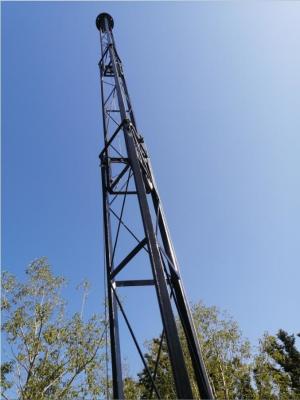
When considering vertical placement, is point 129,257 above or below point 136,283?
above

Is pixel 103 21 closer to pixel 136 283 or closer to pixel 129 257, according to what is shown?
pixel 129 257

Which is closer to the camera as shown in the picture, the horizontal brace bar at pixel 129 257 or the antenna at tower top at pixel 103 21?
the horizontal brace bar at pixel 129 257

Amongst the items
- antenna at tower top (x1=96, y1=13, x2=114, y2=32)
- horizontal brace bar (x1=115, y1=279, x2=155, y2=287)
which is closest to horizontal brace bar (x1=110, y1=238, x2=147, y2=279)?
horizontal brace bar (x1=115, y1=279, x2=155, y2=287)

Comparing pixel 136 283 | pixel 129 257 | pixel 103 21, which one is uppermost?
pixel 103 21

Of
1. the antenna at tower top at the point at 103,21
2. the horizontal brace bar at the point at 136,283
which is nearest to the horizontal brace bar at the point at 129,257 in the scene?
the horizontal brace bar at the point at 136,283

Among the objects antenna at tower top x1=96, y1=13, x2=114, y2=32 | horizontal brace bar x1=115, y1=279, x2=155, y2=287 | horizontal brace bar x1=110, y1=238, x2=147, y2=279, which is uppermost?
antenna at tower top x1=96, y1=13, x2=114, y2=32

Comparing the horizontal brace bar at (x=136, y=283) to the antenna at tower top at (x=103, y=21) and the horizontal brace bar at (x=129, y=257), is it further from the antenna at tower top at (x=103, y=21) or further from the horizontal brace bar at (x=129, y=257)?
the antenna at tower top at (x=103, y=21)

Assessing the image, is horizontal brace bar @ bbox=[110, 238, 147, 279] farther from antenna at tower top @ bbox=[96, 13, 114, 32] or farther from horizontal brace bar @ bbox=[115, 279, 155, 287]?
antenna at tower top @ bbox=[96, 13, 114, 32]

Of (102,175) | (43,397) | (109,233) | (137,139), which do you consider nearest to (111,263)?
(109,233)

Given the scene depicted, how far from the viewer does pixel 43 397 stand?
10.1 m

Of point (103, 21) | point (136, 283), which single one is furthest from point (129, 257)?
point (103, 21)

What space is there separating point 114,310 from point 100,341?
8443mm

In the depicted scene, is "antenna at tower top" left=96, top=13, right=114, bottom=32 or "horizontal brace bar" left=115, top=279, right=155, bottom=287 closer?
"horizontal brace bar" left=115, top=279, right=155, bottom=287

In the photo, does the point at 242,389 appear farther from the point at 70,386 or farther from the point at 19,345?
the point at 19,345
